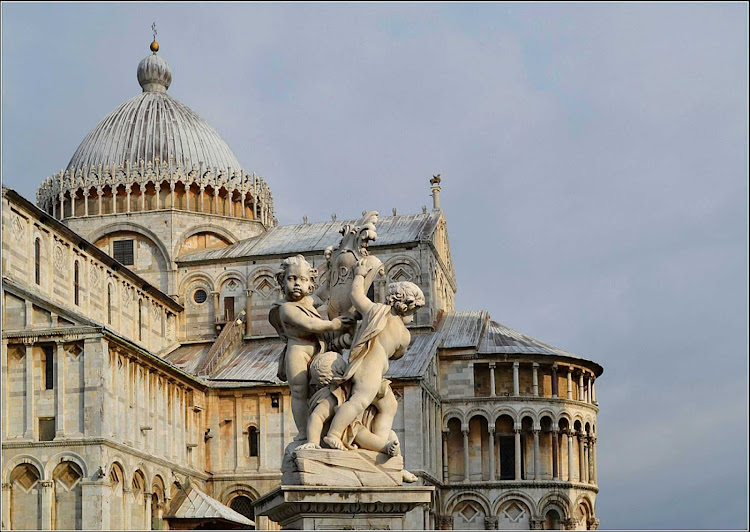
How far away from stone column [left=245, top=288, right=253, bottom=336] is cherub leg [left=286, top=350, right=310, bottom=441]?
5339 centimetres

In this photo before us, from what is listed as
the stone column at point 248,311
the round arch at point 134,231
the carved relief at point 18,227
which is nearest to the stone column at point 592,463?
the stone column at point 248,311

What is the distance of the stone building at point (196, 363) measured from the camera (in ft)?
157

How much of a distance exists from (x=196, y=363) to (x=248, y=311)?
181 inches

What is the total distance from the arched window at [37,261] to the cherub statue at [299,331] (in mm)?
40868

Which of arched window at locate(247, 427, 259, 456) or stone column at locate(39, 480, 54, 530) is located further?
arched window at locate(247, 427, 259, 456)

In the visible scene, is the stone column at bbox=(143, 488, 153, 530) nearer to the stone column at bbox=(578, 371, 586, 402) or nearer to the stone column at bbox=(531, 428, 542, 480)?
the stone column at bbox=(531, 428, 542, 480)

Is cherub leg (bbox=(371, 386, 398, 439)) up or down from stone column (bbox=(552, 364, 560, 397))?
down

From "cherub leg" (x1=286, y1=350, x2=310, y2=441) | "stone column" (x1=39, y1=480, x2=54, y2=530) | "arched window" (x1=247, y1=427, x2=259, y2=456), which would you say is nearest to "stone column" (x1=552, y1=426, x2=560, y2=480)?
"arched window" (x1=247, y1=427, x2=259, y2=456)

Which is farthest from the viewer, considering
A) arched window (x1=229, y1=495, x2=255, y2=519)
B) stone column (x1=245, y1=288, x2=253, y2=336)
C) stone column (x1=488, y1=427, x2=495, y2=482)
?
stone column (x1=245, y1=288, x2=253, y2=336)

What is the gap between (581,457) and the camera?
67.1 m

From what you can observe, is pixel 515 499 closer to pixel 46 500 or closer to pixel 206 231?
pixel 206 231

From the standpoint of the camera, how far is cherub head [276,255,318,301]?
13977mm

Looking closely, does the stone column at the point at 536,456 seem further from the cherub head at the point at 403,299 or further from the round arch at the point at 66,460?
the cherub head at the point at 403,299

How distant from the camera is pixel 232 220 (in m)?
69.8
